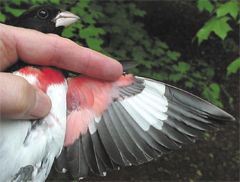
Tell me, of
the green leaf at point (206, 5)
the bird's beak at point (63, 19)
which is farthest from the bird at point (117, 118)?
the green leaf at point (206, 5)

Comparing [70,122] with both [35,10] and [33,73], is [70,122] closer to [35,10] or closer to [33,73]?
[33,73]

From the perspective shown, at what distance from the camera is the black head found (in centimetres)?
191

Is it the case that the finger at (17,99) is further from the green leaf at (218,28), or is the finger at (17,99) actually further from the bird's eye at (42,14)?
the green leaf at (218,28)

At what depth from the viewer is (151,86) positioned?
1.92 meters

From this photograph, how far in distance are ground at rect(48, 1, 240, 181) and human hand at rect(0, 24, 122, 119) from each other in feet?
5.55

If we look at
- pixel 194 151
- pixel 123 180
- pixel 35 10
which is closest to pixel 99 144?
pixel 35 10

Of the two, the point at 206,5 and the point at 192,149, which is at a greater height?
the point at 206,5

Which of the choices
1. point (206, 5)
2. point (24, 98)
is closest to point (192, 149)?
point (206, 5)

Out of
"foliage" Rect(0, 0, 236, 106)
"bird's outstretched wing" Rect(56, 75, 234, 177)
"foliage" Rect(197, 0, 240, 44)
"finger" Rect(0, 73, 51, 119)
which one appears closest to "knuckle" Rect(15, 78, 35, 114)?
"finger" Rect(0, 73, 51, 119)

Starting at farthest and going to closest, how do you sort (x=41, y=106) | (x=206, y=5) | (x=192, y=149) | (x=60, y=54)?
(x=192, y=149)
(x=206, y=5)
(x=60, y=54)
(x=41, y=106)

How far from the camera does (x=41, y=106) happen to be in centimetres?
144

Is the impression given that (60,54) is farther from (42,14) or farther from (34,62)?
(42,14)

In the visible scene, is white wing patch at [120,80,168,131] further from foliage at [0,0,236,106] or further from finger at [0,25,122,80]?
foliage at [0,0,236,106]

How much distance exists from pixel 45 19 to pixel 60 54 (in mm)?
385
